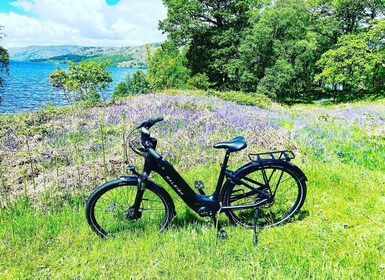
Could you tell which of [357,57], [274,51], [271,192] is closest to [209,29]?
[274,51]

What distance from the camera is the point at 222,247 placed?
123 inches

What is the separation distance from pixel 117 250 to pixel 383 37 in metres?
38.1

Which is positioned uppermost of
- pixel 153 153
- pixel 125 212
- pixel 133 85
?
pixel 153 153

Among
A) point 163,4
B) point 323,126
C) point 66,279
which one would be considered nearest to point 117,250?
point 66,279

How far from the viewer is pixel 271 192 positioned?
147 inches

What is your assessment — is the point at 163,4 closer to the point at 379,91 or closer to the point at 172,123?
the point at 379,91

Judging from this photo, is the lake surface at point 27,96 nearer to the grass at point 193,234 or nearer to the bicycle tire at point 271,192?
the grass at point 193,234

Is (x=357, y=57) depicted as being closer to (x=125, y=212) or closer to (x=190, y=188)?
(x=190, y=188)

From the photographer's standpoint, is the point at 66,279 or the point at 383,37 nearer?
the point at 66,279

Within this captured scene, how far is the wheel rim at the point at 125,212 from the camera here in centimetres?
348

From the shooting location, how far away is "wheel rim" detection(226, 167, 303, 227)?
360 cm

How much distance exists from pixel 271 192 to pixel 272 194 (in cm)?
3

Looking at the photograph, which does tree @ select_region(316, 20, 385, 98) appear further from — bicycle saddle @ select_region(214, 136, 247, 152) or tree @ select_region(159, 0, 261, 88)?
bicycle saddle @ select_region(214, 136, 247, 152)

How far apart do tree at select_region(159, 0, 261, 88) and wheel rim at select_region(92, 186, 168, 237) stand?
29.2 m
